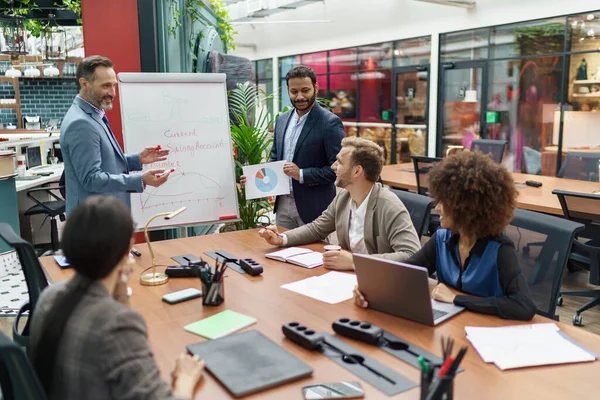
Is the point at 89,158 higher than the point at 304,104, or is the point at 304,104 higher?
the point at 304,104

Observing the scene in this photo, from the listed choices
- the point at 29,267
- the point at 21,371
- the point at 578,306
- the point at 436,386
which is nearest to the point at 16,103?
the point at 29,267

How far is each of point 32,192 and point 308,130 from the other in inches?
135

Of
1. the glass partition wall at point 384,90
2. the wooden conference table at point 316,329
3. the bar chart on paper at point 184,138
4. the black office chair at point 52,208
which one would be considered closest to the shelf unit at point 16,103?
the glass partition wall at point 384,90

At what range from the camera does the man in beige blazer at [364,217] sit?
2463 mm

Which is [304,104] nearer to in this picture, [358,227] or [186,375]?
[358,227]

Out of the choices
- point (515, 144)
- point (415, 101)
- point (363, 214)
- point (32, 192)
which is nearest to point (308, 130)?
point (363, 214)

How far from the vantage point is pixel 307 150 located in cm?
349

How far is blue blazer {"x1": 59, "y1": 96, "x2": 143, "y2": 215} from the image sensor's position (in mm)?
2855

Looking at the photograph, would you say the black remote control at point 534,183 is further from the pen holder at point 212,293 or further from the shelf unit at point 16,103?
the shelf unit at point 16,103

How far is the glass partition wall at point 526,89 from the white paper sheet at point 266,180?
5.77m

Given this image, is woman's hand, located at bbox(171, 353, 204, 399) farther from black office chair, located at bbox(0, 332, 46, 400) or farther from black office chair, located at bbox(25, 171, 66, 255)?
Result: black office chair, located at bbox(25, 171, 66, 255)

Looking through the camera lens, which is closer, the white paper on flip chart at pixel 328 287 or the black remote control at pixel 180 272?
the white paper on flip chart at pixel 328 287

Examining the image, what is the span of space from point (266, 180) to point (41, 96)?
9731 mm

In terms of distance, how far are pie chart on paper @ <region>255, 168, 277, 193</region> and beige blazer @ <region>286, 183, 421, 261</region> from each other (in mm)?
562
